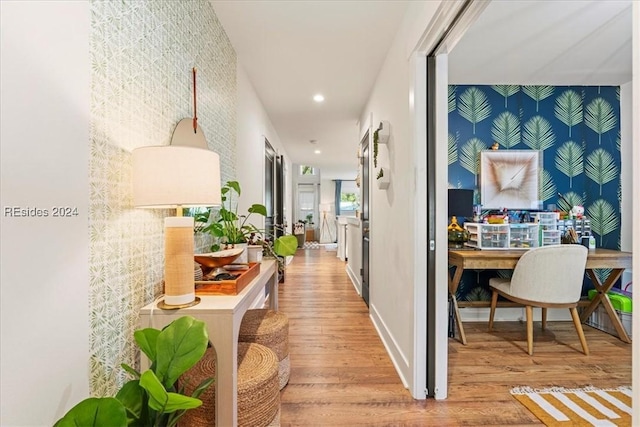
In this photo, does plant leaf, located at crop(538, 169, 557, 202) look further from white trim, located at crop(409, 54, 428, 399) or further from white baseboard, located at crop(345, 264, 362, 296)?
white baseboard, located at crop(345, 264, 362, 296)

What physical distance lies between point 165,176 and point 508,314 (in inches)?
136

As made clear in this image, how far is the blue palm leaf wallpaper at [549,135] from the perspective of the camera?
3.08 m

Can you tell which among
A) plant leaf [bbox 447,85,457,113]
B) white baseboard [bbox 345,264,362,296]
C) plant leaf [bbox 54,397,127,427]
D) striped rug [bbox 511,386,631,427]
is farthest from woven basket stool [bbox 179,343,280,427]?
plant leaf [bbox 447,85,457,113]

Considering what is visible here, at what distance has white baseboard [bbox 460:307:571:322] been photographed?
3.03 m

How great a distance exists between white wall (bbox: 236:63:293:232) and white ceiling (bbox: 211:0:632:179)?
0.56 feet

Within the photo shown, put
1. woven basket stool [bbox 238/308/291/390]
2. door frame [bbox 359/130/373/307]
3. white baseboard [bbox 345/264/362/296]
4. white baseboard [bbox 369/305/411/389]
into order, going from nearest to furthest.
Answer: woven basket stool [bbox 238/308/291/390], white baseboard [bbox 369/305/411/389], door frame [bbox 359/130/373/307], white baseboard [bbox 345/264/362/296]

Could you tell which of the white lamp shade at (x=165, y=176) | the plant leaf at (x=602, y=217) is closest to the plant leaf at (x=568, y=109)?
the plant leaf at (x=602, y=217)

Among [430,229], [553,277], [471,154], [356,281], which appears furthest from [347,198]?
[430,229]

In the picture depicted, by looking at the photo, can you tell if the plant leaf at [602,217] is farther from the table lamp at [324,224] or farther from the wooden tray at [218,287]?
the table lamp at [324,224]

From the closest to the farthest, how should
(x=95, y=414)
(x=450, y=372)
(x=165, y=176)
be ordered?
(x=95, y=414)
(x=165, y=176)
(x=450, y=372)

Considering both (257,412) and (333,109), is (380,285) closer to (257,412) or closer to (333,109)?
(257,412)

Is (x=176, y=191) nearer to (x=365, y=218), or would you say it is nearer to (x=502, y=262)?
(x=502, y=262)

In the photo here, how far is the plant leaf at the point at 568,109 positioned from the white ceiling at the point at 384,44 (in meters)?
0.15

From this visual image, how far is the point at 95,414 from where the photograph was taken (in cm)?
61
